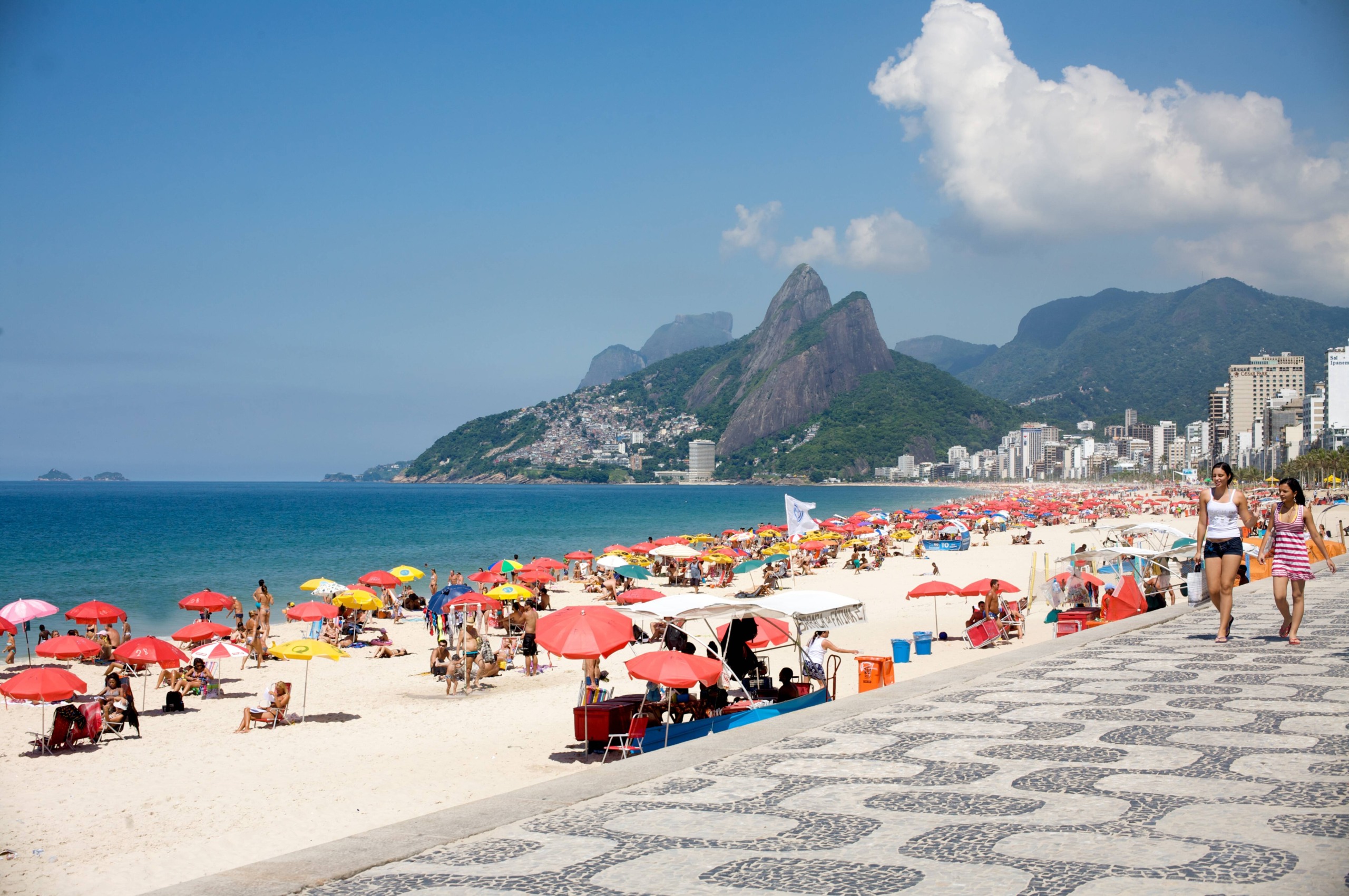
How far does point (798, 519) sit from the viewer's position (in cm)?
2402

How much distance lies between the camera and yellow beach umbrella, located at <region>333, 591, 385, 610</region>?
17141 millimetres

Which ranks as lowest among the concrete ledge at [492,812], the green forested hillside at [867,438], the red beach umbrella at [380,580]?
the red beach umbrella at [380,580]

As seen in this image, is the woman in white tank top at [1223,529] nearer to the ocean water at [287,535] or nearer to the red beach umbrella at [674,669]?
the red beach umbrella at [674,669]

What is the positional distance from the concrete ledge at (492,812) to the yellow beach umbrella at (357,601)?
12.1 metres

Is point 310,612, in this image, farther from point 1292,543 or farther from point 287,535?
point 287,535

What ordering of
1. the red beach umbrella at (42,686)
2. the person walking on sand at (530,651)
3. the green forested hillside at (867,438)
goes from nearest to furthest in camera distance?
the red beach umbrella at (42,686), the person walking on sand at (530,651), the green forested hillside at (867,438)

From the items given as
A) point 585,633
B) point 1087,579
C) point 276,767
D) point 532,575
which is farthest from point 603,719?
point 532,575

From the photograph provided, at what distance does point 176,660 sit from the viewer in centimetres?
1206

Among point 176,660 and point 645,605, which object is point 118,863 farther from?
point 176,660

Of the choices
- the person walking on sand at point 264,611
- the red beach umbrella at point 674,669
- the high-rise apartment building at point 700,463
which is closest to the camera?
the red beach umbrella at point 674,669

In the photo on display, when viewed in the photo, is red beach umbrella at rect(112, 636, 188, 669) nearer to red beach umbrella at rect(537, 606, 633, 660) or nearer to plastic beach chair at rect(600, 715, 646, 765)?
red beach umbrella at rect(537, 606, 633, 660)

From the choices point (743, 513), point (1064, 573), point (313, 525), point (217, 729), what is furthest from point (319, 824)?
point (743, 513)

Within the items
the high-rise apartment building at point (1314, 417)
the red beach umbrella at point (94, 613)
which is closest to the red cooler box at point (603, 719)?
the red beach umbrella at point (94, 613)

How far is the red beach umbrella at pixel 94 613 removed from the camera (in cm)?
1572
